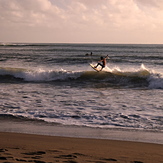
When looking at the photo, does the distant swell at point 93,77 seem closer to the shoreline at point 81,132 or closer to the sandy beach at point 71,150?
the shoreline at point 81,132

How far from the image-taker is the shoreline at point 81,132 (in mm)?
6559

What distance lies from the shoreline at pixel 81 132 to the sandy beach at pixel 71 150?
0.35m

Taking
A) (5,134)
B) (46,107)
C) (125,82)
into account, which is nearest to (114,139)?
(5,134)

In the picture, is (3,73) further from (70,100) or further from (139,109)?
(139,109)

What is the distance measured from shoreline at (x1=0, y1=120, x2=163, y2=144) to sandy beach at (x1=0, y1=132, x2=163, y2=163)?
348mm

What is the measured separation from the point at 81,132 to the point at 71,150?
5.44ft

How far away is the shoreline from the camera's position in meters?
6.56

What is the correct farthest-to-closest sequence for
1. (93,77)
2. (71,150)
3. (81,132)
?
(93,77)
(81,132)
(71,150)

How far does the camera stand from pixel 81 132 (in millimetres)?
7062

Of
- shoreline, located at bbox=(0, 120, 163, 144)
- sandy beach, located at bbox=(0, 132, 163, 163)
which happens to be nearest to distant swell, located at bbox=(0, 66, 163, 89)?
shoreline, located at bbox=(0, 120, 163, 144)

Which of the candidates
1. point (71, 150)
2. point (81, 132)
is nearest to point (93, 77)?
point (81, 132)

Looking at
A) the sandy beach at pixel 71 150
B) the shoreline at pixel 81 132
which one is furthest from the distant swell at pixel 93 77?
the sandy beach at pixel 71 150

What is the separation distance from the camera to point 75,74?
875 inches

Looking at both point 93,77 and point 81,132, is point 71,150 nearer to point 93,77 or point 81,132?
point 81,132
